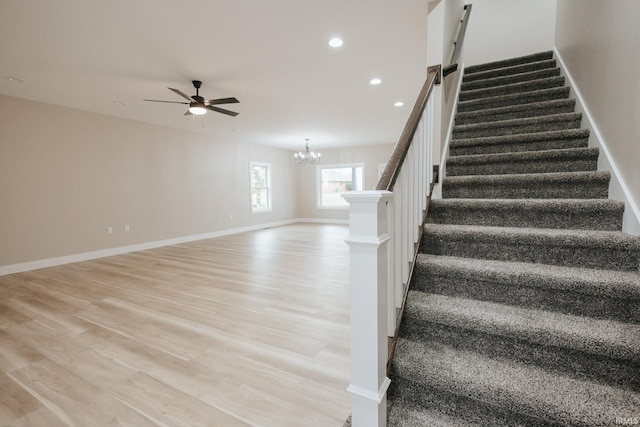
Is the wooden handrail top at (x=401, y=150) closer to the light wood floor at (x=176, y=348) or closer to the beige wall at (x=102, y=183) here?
the light wood floor at (x=176, y=348)

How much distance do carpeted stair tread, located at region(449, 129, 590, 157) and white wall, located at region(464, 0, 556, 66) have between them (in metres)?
3.52

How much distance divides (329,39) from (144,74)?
93.7 inches

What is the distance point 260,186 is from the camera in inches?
359

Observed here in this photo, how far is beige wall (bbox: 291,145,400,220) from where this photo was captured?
9.14m

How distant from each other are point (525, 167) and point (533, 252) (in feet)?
3.23

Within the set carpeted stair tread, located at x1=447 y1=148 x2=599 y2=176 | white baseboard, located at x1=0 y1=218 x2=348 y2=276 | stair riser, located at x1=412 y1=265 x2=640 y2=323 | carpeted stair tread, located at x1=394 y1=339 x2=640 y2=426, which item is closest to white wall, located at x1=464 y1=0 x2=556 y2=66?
carpeted stair tread, located at x1=447 y1=148 x2=599 y2=176

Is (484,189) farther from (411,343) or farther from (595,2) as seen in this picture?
(595,2)

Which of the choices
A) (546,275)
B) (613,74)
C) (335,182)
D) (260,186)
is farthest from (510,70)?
(260,186)

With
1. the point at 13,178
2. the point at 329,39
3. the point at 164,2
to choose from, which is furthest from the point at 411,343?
the point at 13,178

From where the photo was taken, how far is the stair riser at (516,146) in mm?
2338

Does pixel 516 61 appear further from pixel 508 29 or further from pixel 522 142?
pixel 522 142

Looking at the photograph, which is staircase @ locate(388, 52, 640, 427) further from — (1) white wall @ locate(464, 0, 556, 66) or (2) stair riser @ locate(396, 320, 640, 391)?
(1) white wall @ locate(464, 0, 556, 66)

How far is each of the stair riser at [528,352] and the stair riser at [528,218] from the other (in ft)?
2.95

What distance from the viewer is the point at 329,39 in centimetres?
286
